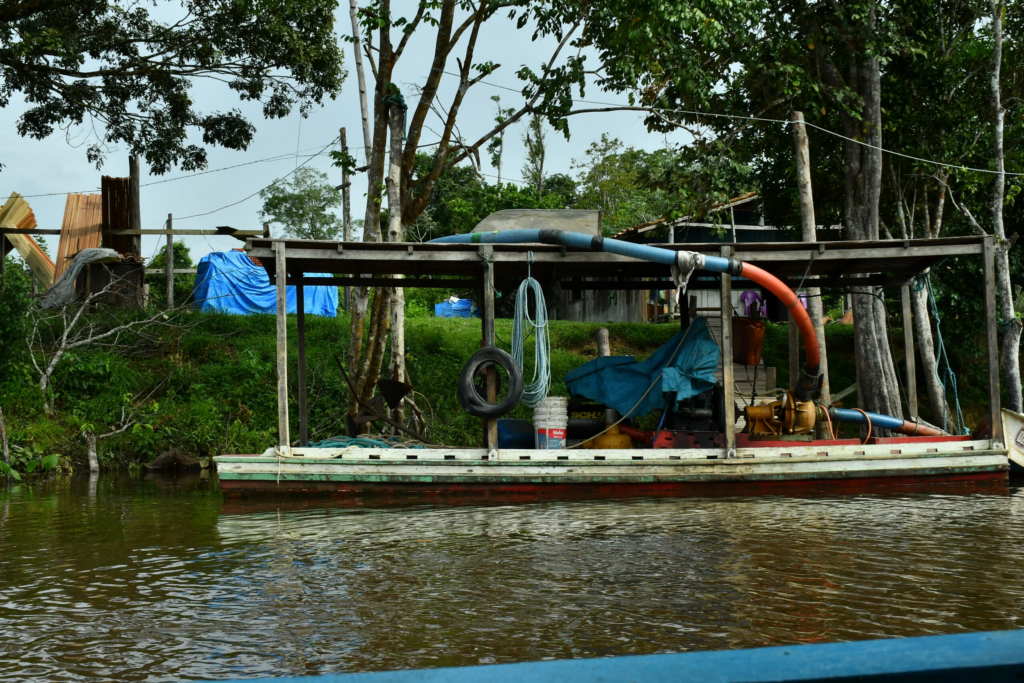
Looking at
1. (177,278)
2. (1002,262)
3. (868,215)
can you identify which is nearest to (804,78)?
(868,215)

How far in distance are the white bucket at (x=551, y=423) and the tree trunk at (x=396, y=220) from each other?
132 inches

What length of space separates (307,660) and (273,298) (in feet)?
65.7

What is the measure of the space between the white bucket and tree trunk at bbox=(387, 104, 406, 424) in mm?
3357

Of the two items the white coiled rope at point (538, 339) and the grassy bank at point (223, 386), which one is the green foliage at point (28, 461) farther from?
the white coiled rope at point (538, 339)

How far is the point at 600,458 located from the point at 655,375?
1.39m

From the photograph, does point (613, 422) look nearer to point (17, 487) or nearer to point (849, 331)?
point (17, 487)

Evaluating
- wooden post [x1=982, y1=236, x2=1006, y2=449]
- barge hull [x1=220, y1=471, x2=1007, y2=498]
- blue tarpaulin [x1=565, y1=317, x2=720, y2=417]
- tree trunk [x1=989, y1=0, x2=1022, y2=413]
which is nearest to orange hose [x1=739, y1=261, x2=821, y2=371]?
blue tarpaulin [x1=565, y1=317, x2=720, y2=417]

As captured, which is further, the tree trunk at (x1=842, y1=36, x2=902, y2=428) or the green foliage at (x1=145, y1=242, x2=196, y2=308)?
the green foliage at (x1=145, y1=242, x2=196, y2=308)

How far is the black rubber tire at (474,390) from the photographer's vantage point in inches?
400

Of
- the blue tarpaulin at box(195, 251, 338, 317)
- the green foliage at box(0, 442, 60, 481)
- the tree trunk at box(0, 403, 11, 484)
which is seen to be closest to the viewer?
the tree trunk at box(0, 403, 11, 484)

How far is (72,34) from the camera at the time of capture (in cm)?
1555

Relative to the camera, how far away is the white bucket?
10562 mm

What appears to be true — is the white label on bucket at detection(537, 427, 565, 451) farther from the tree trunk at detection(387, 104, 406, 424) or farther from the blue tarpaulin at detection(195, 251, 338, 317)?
the blue tarpaulin at detection(195, 251, 338, 317)

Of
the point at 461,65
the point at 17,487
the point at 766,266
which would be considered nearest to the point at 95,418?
the point at 17,487
